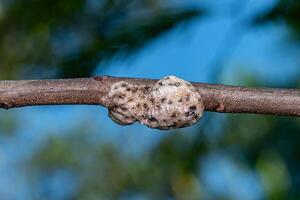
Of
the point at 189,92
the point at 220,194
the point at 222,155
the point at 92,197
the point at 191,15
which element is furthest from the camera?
the point at 92,197

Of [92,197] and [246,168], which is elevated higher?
[92,197]

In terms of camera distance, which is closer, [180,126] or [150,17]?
[180,126]

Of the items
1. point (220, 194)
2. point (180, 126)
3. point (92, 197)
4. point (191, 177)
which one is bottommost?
point (180, 126)

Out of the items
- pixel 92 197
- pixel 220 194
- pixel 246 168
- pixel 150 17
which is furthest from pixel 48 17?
pixel 92 197

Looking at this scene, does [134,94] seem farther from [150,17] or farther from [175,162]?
[175,162]
